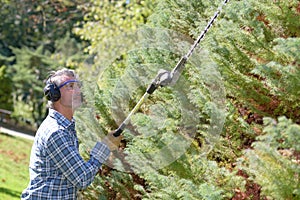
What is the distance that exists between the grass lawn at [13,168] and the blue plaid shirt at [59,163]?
5.25 m

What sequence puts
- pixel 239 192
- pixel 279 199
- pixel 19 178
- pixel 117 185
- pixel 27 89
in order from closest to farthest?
pixel 279 199 → pixel 239 192 → pixel 117 185 → pixel 19 178 → pixel 27 89

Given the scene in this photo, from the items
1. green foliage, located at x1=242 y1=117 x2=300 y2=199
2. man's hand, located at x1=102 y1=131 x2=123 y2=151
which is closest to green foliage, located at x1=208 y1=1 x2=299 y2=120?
green foliage, located at x1=242 y1=117 x2=300 y2=199

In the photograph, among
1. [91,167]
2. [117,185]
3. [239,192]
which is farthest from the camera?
[117,185]

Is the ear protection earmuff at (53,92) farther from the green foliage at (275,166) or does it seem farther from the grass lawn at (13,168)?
the grass lawn at (13,168)

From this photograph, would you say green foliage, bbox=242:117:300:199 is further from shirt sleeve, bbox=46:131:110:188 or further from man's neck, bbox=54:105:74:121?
man's neck, bbox=54:105:74:121

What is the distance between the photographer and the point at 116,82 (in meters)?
3.92

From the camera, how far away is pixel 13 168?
11.7 m

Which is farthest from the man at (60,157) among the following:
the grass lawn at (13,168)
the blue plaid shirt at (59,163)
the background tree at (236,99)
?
the grass lawn at (13,168)

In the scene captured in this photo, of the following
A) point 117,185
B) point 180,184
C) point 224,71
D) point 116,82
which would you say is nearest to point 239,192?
point 180,184

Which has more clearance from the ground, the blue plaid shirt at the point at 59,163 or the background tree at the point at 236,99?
the background tree at the point at 236,99

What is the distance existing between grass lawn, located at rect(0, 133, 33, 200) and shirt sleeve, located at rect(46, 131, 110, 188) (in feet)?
17.8

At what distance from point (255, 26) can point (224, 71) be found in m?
0.30

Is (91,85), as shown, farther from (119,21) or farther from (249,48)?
(119,21)

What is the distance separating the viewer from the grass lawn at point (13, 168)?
8887 mm
